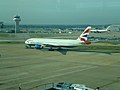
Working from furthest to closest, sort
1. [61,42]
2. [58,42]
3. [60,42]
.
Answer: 1. [58,42]
2. [60,42]
3. [61,42]

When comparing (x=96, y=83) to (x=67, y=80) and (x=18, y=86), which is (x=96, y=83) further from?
(x=18, y=86)

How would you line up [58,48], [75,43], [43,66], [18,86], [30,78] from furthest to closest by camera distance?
[58,48] < [75,43] < [43,66] < [30,78] < [18,86]

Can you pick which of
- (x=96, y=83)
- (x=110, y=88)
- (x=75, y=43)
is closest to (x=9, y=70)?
(x=96, y=83)

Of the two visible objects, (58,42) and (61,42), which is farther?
(58,42)

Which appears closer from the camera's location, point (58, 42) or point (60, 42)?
point (60, 42)

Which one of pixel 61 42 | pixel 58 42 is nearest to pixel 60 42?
pixel 61 42

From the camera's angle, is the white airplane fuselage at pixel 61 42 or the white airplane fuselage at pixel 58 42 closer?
the white airplane fuselage at pixel 61 42

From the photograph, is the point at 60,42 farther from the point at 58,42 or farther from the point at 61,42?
the point at 58,42

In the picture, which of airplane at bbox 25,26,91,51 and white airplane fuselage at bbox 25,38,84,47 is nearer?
airplane at bbox 25,26,91,51

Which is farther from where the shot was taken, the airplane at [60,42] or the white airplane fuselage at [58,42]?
the white airplane fuselage at [58,42]

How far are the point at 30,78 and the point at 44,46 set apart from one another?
4073cm

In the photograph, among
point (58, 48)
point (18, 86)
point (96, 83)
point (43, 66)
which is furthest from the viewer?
point (58, 48)

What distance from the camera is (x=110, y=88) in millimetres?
27547

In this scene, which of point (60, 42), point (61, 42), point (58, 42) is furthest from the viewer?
point (58, 42)
